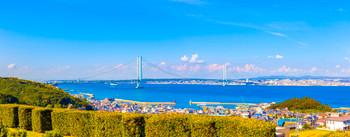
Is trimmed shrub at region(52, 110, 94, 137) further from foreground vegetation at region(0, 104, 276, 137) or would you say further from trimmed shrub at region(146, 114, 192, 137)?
trimmed shrub at region(146, 114, 192, 137)

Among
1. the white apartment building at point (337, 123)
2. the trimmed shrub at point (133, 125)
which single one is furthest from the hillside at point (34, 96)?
the white apartment building at point (337, 123)

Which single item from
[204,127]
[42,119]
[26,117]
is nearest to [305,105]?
[204,127]

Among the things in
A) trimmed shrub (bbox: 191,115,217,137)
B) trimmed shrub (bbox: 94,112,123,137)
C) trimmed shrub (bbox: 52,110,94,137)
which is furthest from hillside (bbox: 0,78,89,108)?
trimmed shrub (bbox: 191,115,217,137)

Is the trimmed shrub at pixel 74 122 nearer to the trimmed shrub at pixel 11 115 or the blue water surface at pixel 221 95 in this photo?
the trimmed shrub at pixel 11 115

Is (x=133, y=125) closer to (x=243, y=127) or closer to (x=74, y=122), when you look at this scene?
(x=74, y=122)

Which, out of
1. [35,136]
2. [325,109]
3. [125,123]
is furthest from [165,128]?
[325,109]

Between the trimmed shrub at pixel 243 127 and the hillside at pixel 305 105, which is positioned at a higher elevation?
the trimmed shrub at pixel 243 127
